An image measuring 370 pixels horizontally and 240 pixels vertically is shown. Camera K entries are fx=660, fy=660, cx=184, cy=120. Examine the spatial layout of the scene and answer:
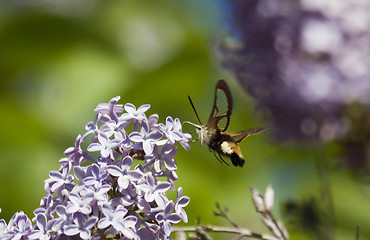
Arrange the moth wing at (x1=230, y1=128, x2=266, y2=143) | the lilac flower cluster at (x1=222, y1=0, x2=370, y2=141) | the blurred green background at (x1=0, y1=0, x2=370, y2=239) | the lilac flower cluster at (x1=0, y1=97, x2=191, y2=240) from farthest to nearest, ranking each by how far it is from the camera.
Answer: the blurred green background at (x1=0, y1=0, x2=370, y2=239) < the lilac flower cluster at (x1=222, y1=0, x2=370, y2=141) < the moth wing at (x1=230, y1=128, x2=266, y2=143) < the lilac flower cluster at (x1=0, y1=97, x2=191, y2=240)

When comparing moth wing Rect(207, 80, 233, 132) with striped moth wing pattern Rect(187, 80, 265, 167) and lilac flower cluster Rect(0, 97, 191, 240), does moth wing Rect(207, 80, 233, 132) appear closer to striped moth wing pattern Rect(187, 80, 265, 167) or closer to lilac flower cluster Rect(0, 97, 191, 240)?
striped moth wing pattern Rect(187, 80, 265, 167)

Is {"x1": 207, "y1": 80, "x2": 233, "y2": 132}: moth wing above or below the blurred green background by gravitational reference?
below

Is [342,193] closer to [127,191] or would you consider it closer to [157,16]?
[157,16]

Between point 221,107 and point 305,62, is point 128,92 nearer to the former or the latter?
point 305,62

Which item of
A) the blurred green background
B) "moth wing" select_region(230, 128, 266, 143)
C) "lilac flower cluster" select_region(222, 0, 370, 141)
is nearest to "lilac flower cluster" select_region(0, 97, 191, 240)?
"moth wing" select_region(230, 128, 266, 143)

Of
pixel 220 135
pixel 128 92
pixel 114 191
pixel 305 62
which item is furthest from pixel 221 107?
pixel 128 92

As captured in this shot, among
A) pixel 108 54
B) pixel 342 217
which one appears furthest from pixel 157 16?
pixel 342 217

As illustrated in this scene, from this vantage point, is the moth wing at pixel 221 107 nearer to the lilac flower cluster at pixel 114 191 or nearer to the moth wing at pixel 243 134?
the moth wing at pixel 243 134
